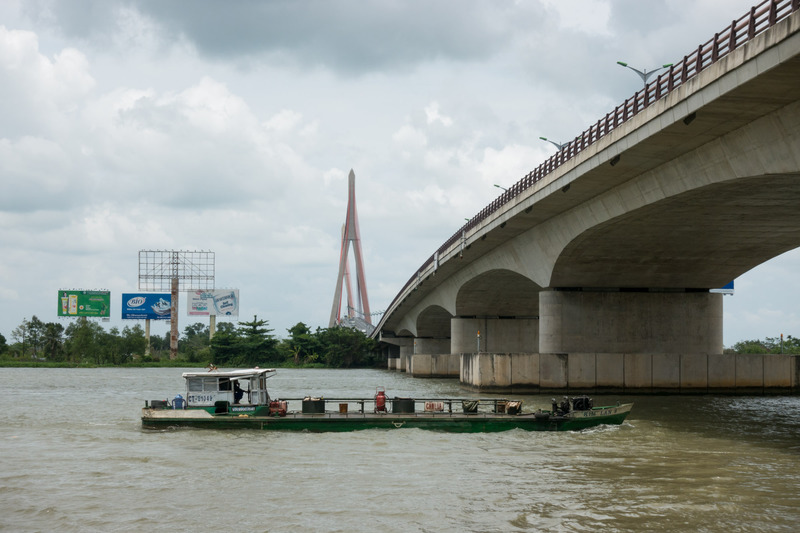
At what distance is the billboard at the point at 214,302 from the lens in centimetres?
13062

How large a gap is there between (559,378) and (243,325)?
291ft

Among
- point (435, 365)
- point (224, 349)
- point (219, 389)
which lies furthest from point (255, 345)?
point (219, 389)

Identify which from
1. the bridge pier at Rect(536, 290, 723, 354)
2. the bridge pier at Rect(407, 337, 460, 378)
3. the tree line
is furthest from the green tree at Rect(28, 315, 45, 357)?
the bridge pier at Rect(536, 290, 723, 354)

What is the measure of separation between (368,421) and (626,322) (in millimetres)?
20179

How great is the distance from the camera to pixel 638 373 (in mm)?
42562

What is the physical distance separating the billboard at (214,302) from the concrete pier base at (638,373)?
306 ft

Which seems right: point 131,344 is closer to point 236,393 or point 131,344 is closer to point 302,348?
point 302,348

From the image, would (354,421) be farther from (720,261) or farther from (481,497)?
(720,261)

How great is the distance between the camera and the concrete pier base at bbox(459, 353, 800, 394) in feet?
138

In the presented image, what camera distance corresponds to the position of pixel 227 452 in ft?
78.3

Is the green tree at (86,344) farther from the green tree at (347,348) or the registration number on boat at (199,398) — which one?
the registration number on boat at (199,398)

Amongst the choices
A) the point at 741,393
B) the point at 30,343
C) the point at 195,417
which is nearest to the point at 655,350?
the point at 741,393

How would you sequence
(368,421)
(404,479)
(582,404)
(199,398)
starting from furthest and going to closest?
(582,404), (199,398), (368,421), (404,479)

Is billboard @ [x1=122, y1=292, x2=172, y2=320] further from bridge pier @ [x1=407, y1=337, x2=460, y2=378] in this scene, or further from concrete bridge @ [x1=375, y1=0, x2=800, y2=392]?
concrete bridge @ [x1=375, y1=0, x2=800, y2=392]
